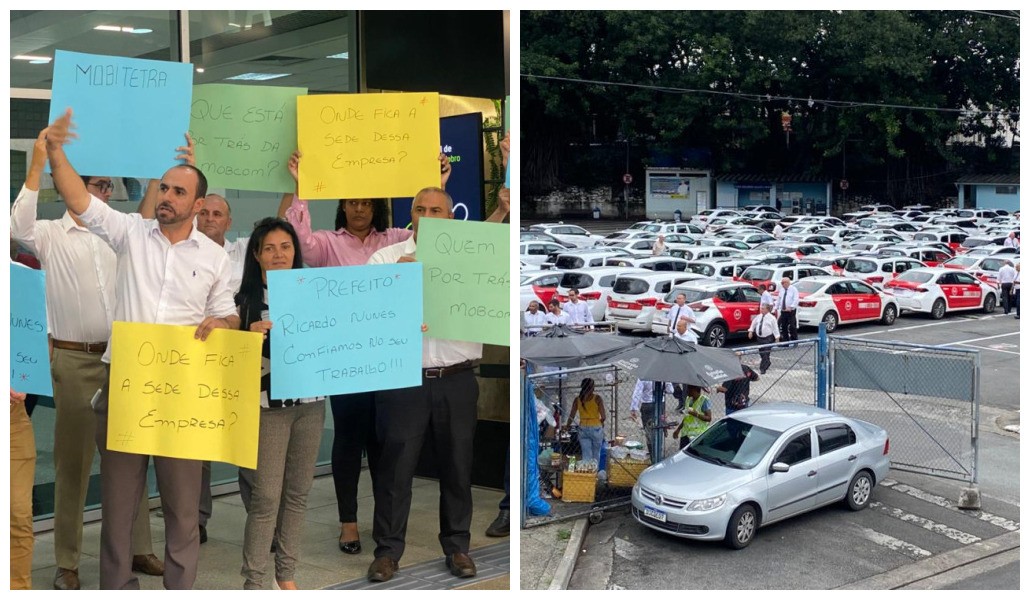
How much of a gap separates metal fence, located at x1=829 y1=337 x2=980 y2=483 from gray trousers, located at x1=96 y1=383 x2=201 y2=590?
29.5ft

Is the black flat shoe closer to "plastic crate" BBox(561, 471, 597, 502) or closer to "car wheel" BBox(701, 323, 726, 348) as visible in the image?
"plastic crate" BBox(561, 471, 597, 502)

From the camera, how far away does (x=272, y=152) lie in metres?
5.86

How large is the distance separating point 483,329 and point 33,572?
2665 mm

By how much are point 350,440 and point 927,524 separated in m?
7.25

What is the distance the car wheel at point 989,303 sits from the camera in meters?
26.9

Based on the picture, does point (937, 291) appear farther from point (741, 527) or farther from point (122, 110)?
point (122, 110)

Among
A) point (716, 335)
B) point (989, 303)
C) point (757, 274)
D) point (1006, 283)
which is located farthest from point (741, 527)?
point (989, 303)

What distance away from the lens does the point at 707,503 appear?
10.5 m

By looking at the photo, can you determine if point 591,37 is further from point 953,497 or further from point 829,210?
point 953,497

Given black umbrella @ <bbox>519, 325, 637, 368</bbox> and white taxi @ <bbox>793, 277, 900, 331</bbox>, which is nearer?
black umbrella @ <bbox>519, 325, 637, 368</bbox>

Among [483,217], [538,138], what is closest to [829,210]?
[538,138]

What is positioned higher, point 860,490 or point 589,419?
point 589,419

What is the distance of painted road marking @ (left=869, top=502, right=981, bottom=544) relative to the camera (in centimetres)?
1115

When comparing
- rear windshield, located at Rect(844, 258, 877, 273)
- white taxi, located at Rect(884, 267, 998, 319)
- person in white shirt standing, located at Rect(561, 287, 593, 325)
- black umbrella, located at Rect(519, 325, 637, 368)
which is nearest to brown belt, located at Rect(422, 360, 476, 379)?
black umbrella, located at Rect(519, 325, 637, 368)
